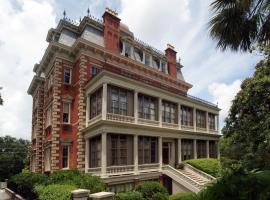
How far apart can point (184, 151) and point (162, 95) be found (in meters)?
7.84

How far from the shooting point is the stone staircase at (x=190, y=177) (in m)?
22.9

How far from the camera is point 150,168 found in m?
24.1

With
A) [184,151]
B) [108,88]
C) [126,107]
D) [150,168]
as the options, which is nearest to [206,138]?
[184,151]

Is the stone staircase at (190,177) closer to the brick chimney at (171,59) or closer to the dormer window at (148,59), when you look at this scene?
the dormer window at (148,59)

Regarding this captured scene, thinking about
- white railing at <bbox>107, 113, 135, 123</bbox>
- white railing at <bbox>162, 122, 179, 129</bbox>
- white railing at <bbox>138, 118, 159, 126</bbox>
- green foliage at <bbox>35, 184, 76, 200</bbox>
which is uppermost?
white railing at <bbox>107, 113, 135, 123</bbox>

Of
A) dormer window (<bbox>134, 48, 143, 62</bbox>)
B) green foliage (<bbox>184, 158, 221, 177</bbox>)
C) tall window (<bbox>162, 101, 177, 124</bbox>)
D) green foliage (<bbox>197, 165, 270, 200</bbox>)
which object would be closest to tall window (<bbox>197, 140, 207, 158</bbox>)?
green foliage (<bbox>184, 158, 221, 177</bbox>)

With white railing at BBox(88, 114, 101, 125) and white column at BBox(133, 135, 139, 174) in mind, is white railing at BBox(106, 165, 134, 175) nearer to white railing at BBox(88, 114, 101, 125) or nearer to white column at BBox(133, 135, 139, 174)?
white column at BBox(133, 135, 139, 174)

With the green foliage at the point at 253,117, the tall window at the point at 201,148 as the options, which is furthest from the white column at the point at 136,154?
the tall window at the point at 201,148

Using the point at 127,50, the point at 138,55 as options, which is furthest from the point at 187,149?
the point at 127,50

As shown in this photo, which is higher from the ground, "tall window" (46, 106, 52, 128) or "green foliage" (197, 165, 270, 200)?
"tall window" (46, 106, 52, 128)

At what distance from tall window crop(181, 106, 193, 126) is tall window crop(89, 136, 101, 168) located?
1236cm

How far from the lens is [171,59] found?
1414 inches

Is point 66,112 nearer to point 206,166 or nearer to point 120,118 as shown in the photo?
point 120,118

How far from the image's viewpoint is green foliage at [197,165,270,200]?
703 cm
